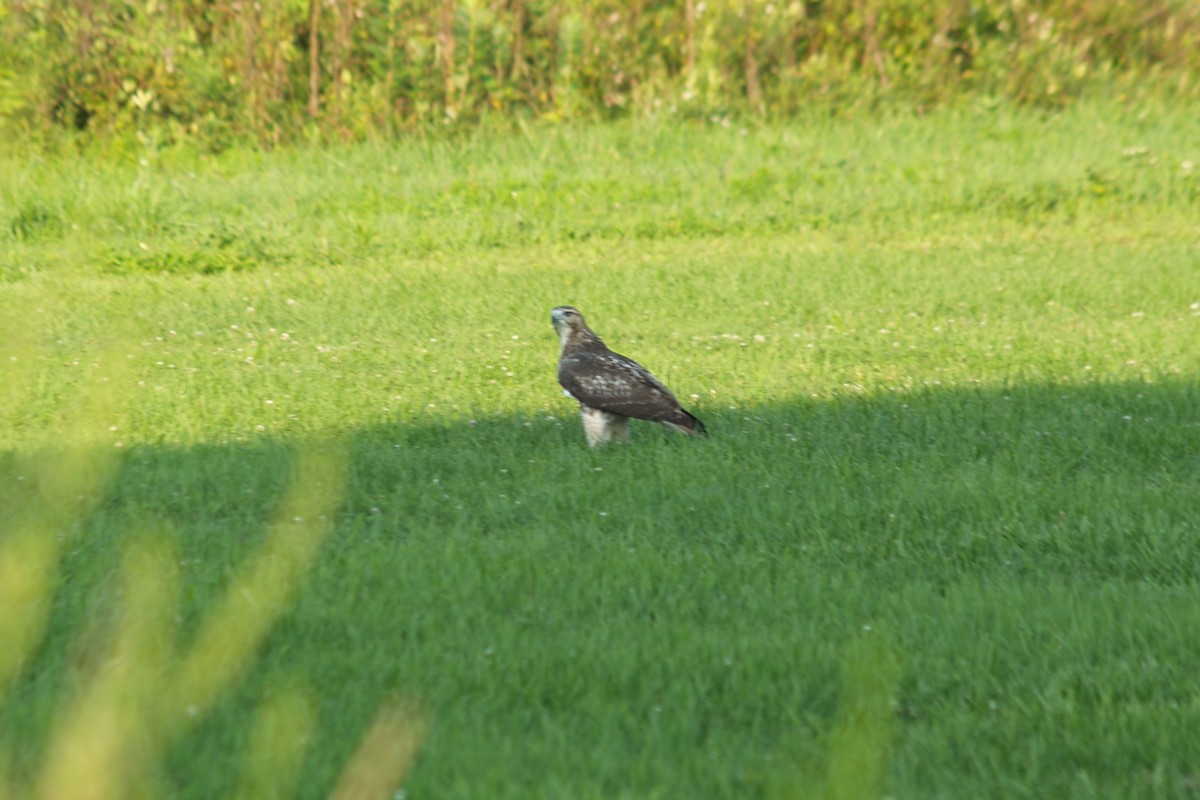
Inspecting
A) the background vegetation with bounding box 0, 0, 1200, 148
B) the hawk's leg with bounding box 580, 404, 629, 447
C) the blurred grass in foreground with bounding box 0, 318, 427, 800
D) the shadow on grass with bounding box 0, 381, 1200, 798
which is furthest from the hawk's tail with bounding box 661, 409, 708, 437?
the background vegetation with bounding box 0, 0, 1200, 148

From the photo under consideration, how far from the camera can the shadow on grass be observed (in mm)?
4418

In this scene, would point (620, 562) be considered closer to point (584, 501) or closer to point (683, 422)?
point (584, 501)

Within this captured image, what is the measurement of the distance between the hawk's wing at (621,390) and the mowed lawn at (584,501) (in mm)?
282

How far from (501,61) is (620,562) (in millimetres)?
13142

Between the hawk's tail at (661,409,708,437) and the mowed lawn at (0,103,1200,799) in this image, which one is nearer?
the mowed lawn at (0,103,1200,799)

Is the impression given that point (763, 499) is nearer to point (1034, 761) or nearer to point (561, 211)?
point (1034, 761)

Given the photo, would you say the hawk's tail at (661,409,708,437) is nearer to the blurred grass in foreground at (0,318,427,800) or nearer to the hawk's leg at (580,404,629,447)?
the hawk's leg at (580,404,629,447)

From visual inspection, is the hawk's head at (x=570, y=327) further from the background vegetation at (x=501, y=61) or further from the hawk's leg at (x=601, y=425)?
the background vegetation at (x=501, y=61)

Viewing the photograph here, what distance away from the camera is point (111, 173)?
15555 mm

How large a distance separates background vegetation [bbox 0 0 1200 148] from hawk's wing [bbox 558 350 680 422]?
9.93 metres

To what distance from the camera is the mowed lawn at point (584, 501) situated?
170 inches

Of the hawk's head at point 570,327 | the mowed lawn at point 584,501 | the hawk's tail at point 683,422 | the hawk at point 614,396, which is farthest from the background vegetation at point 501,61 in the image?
the hawk's tail at point 683,422

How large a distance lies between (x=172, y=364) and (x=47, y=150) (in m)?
7.94

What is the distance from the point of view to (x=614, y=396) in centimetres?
771
